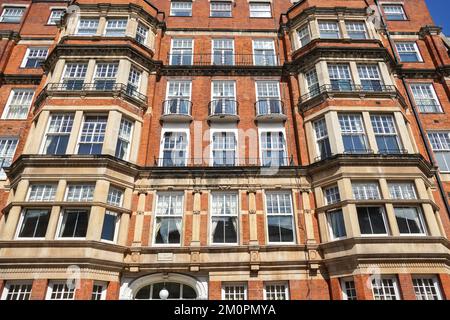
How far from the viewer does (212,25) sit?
998 inches

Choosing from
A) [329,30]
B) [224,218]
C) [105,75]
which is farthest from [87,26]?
[329,30]

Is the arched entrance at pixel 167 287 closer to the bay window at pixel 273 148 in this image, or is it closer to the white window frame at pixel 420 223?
the bay window at pixel 273 148

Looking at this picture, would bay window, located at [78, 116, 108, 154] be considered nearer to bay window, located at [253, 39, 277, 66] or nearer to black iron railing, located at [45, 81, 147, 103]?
black iron railing, located at [45, 81, 147, 103]

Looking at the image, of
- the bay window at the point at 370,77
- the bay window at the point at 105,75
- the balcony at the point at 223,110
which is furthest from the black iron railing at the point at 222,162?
the bay window at the point at 370,77

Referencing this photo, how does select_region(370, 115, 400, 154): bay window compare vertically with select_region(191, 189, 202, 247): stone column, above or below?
above

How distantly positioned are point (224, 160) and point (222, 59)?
8532 mm

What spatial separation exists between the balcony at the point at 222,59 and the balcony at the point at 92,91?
15.6 feet

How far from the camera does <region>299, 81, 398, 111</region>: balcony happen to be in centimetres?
1875

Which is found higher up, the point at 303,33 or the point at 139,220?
the point at 303,33

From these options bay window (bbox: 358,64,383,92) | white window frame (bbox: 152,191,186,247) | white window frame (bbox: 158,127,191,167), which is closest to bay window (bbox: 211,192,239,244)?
white window frame (bbox: 152,191,186,247)

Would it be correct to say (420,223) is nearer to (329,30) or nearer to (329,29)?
(329,30)

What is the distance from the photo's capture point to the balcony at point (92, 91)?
60.6 feet

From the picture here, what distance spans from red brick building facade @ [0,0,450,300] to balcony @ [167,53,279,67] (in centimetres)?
Result: 13

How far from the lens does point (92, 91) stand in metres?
18.5
